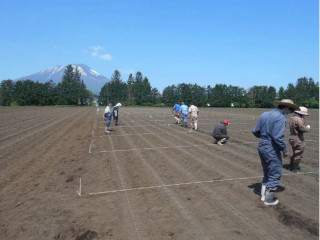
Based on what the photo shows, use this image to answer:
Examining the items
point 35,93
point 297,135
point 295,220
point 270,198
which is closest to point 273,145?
point 270,198

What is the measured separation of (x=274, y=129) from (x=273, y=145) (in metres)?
0.29

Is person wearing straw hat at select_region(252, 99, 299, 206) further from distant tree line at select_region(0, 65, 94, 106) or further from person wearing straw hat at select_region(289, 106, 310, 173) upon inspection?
distant tree line at select_region(0, 65, 94, 106)

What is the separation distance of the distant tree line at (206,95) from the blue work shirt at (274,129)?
285 feet

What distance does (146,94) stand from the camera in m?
101

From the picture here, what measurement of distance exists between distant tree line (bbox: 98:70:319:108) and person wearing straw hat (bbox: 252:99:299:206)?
8697cm

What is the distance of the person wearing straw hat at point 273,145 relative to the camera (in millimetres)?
5125

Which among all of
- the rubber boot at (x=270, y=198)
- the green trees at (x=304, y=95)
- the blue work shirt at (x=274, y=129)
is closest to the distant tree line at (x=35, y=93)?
the green trees at (x=304, y=95)

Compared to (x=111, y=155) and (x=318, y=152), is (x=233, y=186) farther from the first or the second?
(x=318, y=152)

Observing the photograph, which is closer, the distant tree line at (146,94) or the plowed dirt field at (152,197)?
the plowed dirt field at (152,197)

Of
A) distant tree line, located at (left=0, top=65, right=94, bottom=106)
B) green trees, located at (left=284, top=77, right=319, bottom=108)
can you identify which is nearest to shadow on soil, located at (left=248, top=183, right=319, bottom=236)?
green trees, located at (left=284, top=77, right=319, bottom=108)

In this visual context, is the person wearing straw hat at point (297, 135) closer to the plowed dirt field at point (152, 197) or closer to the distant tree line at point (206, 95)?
the plowed dirt field at point (152, 197)

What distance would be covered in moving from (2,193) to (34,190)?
0.63 meters

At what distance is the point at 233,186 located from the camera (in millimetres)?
6406

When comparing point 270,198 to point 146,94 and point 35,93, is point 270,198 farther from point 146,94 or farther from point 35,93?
point 146,94
